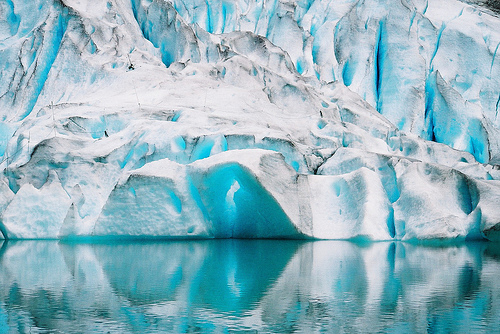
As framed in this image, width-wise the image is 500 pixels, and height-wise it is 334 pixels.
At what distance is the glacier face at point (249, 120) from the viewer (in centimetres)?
1175

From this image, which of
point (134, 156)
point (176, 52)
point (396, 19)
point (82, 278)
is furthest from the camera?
point (396, 19)

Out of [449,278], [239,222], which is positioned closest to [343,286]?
[449,278]

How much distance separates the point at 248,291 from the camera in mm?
5785

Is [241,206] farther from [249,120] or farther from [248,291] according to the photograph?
[248,291]

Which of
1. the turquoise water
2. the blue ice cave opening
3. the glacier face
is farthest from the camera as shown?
the glacier face

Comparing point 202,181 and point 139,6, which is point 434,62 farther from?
point 202,181

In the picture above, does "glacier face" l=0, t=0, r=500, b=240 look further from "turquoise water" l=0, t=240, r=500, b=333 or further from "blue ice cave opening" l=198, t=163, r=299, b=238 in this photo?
"turquoise water" l=0, t=240, r=500, b=333

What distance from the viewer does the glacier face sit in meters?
11.8

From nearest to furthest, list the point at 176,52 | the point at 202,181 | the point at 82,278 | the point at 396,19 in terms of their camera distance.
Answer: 1. the point at 82,278
2. the point at 202,181
3. the point at 176,52
4. the point at 396,19

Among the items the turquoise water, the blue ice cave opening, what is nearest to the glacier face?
the blue ice cave opening

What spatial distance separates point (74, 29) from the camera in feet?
62.0

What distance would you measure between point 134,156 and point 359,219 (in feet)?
18.1

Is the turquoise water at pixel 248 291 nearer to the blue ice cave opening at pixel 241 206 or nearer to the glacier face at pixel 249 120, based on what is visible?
the blue ice cave opening at pixel 241 206

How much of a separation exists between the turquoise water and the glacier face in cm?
211
